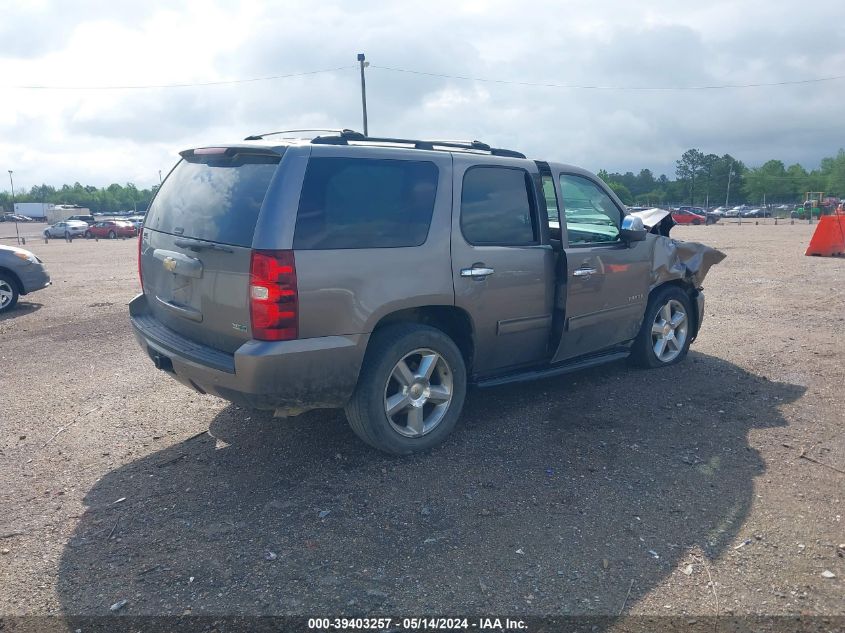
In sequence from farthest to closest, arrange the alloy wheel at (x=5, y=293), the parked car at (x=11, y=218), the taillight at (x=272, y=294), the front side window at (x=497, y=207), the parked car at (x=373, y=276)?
the parked car at (x=11, y=218) → the alloy wheel at (x=5, y=293) → the front side window at (x=497, y=207) → the parked car at (x=373, y=276) → the taillight at (x=272, y=294)

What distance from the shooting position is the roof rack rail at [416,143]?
161 inches

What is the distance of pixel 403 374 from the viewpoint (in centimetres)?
422

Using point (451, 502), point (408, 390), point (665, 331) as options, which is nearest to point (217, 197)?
point (408, 390)

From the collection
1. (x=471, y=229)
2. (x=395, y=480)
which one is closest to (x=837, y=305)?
(x=471, y=229)

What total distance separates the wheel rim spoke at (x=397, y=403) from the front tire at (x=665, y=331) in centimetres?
278

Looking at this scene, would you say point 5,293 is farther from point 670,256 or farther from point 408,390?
point 670,256

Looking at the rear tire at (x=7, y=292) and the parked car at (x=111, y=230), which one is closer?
the rear tire at (x=7, y=292)

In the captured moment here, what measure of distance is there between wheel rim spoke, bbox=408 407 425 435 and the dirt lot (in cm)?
20

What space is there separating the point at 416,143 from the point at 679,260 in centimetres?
303

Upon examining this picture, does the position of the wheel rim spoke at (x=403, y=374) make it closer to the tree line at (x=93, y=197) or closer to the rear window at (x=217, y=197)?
the rear window at (x=217, y=197)

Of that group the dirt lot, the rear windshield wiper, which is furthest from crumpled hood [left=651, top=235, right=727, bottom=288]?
the rear windshield wiper

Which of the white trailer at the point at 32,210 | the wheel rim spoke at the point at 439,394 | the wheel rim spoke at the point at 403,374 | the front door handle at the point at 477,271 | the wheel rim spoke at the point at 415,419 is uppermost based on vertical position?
the white trailer at the point at 32,210

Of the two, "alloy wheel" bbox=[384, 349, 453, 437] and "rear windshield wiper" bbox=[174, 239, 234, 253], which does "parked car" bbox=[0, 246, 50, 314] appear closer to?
"rear windshield wiper" bbox=[174, 239, 234, 253]

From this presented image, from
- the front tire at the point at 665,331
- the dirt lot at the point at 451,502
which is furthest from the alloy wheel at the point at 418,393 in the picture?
the front tire at the point at 665,331
